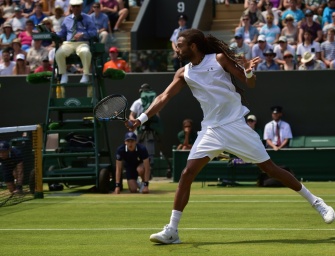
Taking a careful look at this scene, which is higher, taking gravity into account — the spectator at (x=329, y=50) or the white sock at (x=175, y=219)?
the white sock at (x=175, y=219)

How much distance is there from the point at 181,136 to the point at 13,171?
21.2ft

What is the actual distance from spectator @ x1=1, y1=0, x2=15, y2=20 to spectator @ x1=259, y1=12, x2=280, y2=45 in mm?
8022

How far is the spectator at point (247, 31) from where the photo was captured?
2277 cm

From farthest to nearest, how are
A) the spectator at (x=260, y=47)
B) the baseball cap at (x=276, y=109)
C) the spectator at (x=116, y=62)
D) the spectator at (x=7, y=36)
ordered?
1. the spectator at (x=7, y=36)
2. the spectator at (x=116, y=62)
3. the spectator at (x=260, y=47)
4. the baseball cap at (x=276, y=109)

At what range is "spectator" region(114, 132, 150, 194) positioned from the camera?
56.4 feet

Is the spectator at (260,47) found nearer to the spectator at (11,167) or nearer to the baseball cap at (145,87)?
the baseball cap at (145,87)

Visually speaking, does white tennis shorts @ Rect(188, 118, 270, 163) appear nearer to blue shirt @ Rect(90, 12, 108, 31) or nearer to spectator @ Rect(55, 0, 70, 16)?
blue shirt @ Rect(90, 12, 108, 31)

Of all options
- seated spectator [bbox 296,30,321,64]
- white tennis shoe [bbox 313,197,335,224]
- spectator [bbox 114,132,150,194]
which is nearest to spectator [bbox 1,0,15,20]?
seated spectator [bbox 296,30,321,64]

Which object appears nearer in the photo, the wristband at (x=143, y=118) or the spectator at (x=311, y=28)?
the wristband at (x=143, y=118)

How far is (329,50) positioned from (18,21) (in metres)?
9.11

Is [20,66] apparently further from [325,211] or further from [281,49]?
[325,211]

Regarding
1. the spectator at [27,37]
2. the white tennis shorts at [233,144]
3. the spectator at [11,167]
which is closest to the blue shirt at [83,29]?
the spectator at [11,167]

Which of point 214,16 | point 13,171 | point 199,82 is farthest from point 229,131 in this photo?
point 214,16

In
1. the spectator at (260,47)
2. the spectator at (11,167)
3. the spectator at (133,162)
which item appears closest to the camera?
the spectator at (11,167)
